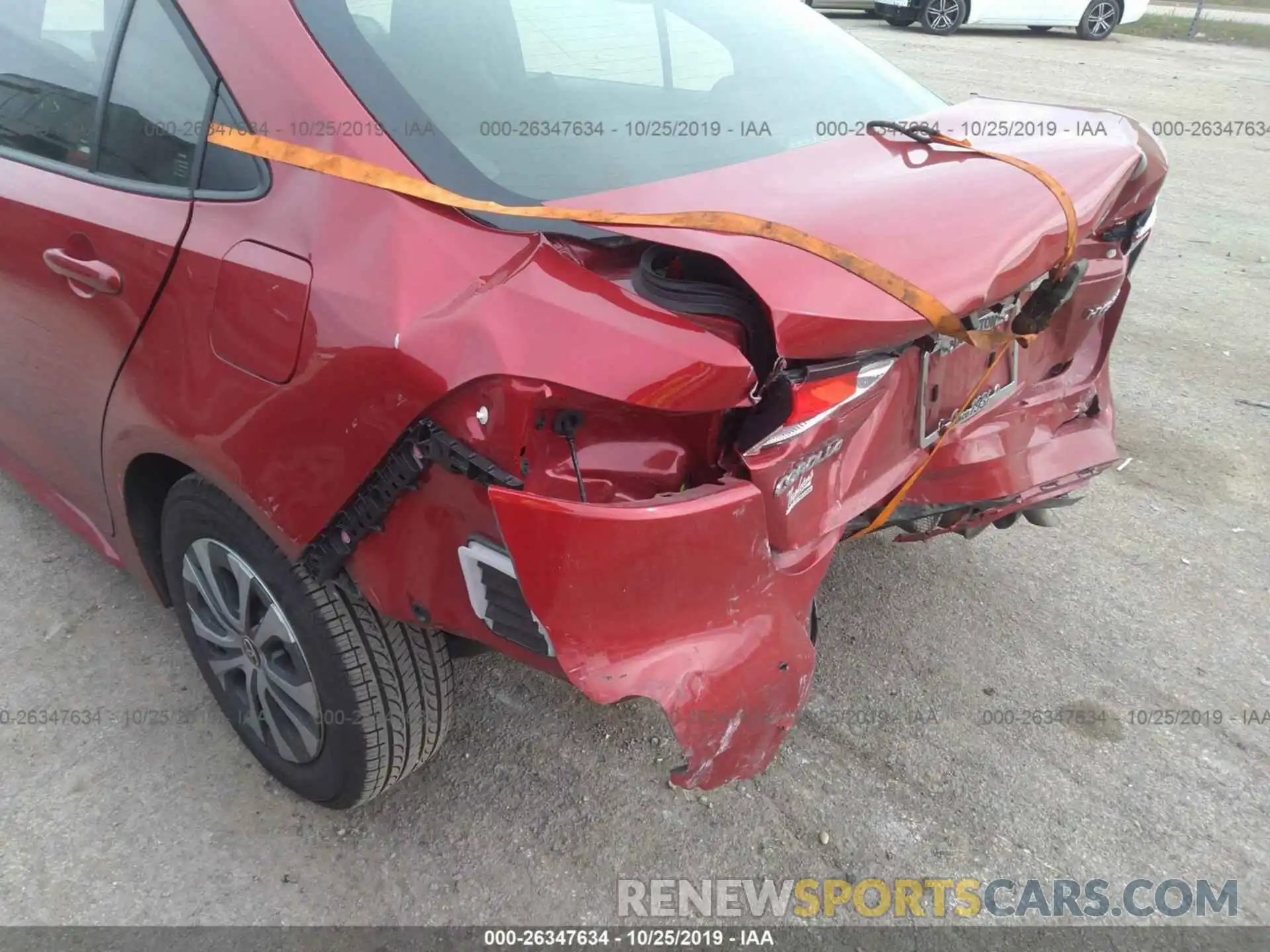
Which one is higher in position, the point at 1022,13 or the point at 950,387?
the point at 1022,13

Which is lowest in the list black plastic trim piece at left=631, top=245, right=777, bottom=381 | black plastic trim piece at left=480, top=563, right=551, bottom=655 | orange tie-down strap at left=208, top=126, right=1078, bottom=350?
black plastic trim piece at left=480, top=563, right=551, bottom=655

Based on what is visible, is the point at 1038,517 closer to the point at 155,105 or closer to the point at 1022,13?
the point at 155,105

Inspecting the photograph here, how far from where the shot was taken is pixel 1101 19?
16.2 meters

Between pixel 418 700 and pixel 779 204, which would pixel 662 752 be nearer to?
pixel 418 700

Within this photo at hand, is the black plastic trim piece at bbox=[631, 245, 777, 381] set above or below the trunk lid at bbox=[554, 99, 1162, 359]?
below

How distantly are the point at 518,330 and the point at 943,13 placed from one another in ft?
56.7

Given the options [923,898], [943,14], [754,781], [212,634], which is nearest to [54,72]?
[212,634]

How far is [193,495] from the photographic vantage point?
1968mm

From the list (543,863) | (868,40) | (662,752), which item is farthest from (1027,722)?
(868,40)

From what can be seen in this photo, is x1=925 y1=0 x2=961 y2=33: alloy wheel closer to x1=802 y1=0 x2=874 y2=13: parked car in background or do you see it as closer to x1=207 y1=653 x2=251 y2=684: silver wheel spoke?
x1=802 y1=0 x2=874 y2=13: parked car in background

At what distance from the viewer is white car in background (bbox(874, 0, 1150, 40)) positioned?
15.8 meters

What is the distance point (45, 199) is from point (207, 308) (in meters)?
0.66

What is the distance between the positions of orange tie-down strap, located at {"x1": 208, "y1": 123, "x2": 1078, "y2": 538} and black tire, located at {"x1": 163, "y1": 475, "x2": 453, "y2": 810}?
0.71 metres

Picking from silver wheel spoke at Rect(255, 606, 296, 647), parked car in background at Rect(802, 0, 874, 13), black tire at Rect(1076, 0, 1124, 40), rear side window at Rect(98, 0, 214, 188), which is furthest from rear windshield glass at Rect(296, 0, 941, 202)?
parked car in background at Rect(802, 0, 874, 13)
